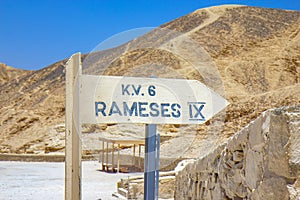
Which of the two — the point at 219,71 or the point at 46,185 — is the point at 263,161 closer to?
the point at 46,185

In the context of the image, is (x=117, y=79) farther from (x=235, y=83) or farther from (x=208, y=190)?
(x=235, y=83)

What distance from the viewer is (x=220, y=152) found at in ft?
14.9

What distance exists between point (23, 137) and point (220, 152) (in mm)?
38200

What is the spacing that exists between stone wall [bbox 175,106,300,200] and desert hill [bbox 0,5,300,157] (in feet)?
60.4

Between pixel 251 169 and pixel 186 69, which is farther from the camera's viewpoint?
pixel 186 69

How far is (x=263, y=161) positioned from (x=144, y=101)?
4.05 feet

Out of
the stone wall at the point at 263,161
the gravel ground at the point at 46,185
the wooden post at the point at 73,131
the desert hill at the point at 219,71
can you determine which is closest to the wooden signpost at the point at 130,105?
the wooden post at the point at 73,131

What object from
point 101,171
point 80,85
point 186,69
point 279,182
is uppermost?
point 186,69

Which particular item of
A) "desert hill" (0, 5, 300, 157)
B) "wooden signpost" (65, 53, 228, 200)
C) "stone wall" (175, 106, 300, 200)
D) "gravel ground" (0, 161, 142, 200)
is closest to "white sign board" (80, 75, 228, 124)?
"wooden signpost" (65, 53, 228, 200)

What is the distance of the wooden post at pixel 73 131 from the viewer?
367 centimetres

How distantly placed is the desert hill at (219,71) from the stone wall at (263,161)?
1841 cm

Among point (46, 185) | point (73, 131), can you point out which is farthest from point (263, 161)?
point (46, 185)

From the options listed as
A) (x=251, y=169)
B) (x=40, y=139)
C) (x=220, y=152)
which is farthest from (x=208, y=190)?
(x=40, y=139)

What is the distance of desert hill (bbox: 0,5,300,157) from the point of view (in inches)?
1171
